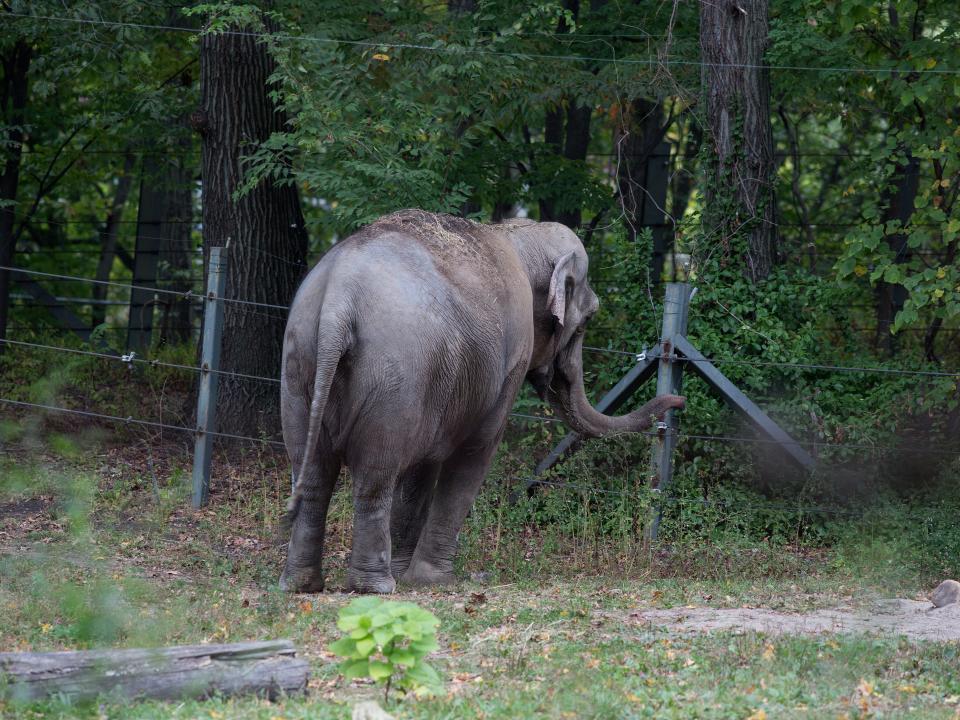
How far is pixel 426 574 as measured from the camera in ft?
27.8

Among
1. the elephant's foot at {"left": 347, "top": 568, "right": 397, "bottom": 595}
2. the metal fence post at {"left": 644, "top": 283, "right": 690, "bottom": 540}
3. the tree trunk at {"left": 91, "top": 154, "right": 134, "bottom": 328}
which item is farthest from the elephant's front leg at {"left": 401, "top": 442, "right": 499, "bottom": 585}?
the tree trunk at {"left": 91, "top": 154, "right": 134, "bottom": 328}

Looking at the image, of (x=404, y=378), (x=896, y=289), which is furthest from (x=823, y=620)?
(x=896, y=289)

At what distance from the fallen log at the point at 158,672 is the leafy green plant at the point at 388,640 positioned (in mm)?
378

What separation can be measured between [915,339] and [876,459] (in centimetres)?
475

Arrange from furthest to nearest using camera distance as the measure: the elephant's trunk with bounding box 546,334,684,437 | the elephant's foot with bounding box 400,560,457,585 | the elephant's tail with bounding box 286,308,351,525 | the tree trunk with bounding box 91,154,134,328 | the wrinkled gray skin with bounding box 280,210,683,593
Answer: the tree trunk with bounding box 91,154,134,328, the elephant's trunk with bounding box 546,334,684,437, the elephant's foot with bounding box 400,560,457,585, the wrinkled gray skin with bounding box 280,210,683,593, the elephant's tail with bounding box 286,308,351,525

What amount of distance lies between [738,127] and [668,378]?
2.94 meters

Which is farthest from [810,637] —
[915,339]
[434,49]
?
[915,339]

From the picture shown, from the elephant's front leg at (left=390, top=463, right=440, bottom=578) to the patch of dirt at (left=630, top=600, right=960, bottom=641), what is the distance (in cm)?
190

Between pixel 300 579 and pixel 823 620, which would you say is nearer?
pixel 823 620

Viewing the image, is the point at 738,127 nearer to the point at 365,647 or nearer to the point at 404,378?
the point at 404,378

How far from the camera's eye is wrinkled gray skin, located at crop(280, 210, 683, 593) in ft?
24.0

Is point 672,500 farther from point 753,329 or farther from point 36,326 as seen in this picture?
point 36,326

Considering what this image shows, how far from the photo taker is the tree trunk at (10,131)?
13.9m

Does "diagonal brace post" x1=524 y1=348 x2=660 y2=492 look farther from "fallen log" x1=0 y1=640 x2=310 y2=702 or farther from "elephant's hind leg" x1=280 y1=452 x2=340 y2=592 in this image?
"fallen log" x1=0 y1=640 x2=310 y2=702
